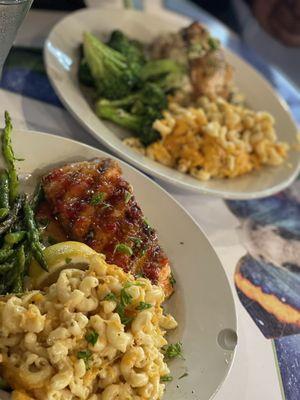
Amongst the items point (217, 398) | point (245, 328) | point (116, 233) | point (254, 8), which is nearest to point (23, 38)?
point (116, 233)

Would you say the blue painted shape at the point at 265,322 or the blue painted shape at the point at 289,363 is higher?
the blue painted shape at the point at 289,363

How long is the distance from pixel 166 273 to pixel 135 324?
1.57ft

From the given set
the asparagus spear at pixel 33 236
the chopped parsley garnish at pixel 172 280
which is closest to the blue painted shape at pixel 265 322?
the chopped parsley garnish at pixel 172 280

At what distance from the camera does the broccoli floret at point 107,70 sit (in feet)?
10.0

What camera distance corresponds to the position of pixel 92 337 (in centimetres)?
159

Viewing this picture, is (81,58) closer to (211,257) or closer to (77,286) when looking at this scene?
(211,257)

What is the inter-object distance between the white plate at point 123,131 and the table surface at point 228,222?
115 mm

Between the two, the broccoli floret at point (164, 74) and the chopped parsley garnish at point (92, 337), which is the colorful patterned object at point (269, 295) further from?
the broccoli floret at point (164, 74)

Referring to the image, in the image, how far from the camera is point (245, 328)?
235 centimetres

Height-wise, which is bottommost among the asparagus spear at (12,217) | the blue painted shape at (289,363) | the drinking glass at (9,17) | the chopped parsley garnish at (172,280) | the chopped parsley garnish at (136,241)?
the blue painted shape at (289,363)

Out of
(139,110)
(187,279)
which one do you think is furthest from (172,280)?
(139,110)

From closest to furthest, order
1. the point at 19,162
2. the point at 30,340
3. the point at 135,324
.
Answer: the point at 30,340 < the point at 135,324 < the point at 19,162

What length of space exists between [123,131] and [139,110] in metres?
0.18

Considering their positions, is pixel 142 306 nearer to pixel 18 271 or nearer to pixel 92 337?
pixel 92 337
